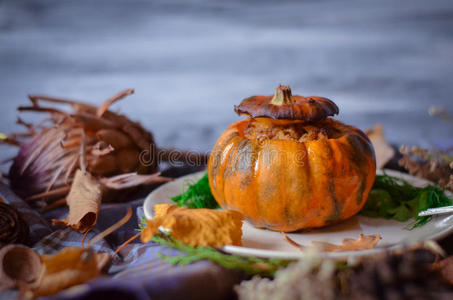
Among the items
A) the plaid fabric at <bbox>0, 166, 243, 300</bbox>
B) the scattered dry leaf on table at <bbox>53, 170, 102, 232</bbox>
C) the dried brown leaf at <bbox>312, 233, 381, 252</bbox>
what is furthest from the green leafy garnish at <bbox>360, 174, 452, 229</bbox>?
the scattered dry leaf on table at <bbox>53, 170, 102, 232</bbox>

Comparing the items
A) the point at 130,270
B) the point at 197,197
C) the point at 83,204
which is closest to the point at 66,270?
the point at 130,270

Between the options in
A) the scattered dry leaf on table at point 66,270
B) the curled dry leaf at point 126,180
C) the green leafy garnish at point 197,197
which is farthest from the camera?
the curled dry leaf at point 126,180

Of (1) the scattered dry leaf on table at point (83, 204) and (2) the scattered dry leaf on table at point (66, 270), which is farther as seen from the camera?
(1) the scattered dry leaf on table at point (83, 204)

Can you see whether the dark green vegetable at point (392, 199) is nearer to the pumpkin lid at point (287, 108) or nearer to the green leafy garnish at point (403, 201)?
the green leafy garnish at point (403, 201)

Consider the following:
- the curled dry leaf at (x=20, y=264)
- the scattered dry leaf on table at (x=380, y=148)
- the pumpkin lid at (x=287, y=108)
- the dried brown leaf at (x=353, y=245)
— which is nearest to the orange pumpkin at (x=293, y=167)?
the pumpkin lid at (x=287, y=108)

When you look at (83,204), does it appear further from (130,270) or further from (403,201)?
(403,201)

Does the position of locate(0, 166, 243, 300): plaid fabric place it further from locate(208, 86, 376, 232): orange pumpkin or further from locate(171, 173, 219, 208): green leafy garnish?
locate(208, 86, 376, 232): orange pumpkin

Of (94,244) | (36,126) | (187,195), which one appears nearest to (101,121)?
(36,126)
